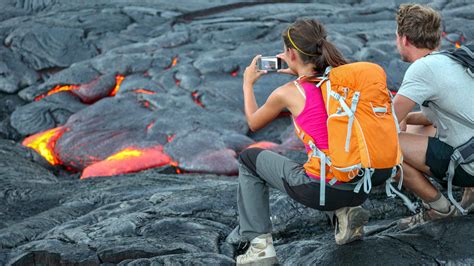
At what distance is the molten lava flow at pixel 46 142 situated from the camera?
11.7 metres

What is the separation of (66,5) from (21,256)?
509 inches

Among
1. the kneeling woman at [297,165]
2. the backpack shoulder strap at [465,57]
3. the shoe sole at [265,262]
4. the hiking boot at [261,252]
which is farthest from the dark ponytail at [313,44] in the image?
the shoe sole at [265,262]

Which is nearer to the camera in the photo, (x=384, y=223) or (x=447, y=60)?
(x=447, y=60)

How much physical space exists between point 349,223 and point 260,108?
1048mm

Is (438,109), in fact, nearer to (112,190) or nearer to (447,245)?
(447,245)

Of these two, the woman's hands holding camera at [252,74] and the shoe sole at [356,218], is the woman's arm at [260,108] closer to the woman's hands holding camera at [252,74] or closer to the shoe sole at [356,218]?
the woman's hands holding camera at [252,74]

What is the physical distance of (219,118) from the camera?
464 inches

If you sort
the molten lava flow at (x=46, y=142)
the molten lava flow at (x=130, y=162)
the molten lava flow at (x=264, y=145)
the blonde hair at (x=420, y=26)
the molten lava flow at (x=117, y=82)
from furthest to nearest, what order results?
the molten lava flow at (x=117, y=82) < the molten lava flow at (x=46, y=142) < the molten lava flow at (x=264, y=145) < the molten lava flow at (x=130, y=162) < the blonde hair at (x=420, y=26)

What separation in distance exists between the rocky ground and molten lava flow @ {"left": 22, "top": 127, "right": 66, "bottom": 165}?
0.52ft

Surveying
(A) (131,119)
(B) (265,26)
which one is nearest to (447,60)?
(A) (131,119)

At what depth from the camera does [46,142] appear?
11.9 meters

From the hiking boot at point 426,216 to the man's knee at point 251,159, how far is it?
1.44 meters

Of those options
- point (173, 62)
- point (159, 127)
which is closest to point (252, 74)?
point (159, 127)

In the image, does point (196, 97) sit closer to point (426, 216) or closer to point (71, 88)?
point (71, 88)
